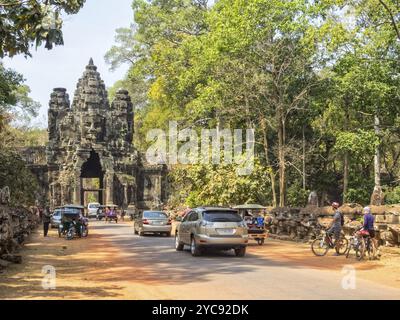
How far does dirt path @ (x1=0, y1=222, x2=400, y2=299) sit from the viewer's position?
11.3 m

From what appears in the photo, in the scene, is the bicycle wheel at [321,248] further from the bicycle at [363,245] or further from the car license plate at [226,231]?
the car license plate at [226,231]

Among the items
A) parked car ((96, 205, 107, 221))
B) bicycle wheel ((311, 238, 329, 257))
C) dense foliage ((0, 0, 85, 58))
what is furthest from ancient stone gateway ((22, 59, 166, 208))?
dense foliage ((0, 0, 85, 58))

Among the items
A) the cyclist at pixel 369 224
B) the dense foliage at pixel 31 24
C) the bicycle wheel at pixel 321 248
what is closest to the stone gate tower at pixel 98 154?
the bicycle wheel at pixel 321 248

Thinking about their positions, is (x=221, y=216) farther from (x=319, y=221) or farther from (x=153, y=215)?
(x=153, y=215)

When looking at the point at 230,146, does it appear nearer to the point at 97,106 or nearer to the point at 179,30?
the point at 179,30

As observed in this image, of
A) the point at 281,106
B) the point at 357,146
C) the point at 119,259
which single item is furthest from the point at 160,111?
the point at 119,259

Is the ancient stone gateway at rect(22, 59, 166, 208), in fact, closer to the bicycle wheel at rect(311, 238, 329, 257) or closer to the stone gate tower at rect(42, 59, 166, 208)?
the stone gate tower at rect(42, 59, 166, 208)

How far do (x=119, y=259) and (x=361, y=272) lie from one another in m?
7.78

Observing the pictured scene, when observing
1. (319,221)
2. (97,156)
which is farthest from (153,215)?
(97,156)

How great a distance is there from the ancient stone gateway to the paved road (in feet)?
127

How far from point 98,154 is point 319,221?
36.3m

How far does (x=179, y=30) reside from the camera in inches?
2100

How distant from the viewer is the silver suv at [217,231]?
18.4m

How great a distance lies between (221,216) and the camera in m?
18.8
